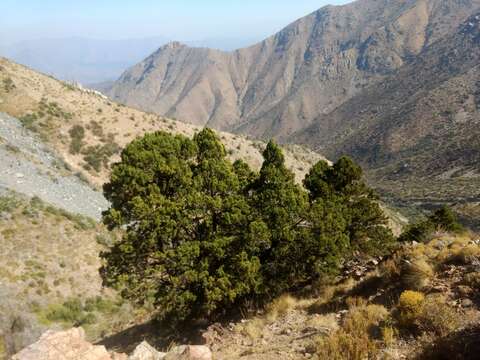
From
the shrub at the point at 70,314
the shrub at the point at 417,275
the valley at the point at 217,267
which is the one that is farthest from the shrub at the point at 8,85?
the shrub at the point at 417,275

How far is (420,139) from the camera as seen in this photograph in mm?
150750

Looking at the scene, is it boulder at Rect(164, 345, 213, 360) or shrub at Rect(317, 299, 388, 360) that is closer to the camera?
shrub at Rect(317, 299, 388, 360)

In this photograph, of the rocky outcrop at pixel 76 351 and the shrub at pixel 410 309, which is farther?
the rocky outcrop at pixel 76 351

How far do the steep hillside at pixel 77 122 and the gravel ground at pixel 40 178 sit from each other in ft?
7.82

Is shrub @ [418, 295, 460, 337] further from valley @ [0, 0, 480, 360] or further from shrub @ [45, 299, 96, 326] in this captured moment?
shrub @ [45, 299, 96, 326]

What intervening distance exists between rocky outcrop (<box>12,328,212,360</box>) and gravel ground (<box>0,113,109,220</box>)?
20742mm

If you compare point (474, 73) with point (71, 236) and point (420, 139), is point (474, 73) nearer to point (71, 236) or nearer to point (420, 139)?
point (420, 139)

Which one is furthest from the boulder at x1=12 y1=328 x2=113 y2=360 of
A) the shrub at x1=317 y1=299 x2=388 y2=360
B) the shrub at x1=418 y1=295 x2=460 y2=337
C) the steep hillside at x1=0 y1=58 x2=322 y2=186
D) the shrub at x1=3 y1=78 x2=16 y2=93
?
the shrub at x1=3 y1=78 x2=16 y2=93

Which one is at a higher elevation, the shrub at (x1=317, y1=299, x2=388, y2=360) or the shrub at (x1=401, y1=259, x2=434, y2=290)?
the shrub at (x1=401, y1=259, x2=434, y2=290)

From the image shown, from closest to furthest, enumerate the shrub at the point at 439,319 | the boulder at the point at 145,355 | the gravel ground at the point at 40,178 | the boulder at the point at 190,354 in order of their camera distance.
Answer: the shrub at the point at 439,319 < the boulder at the point at 190,354 < the boulder at the point at 145,355 < the gravel ground at the point at 40,178

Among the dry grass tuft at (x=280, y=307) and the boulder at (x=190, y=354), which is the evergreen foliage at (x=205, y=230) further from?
the boulder at (x=190, y=354)

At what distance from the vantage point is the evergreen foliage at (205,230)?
14.7 m

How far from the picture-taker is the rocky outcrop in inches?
385

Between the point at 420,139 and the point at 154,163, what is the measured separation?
151 meters
